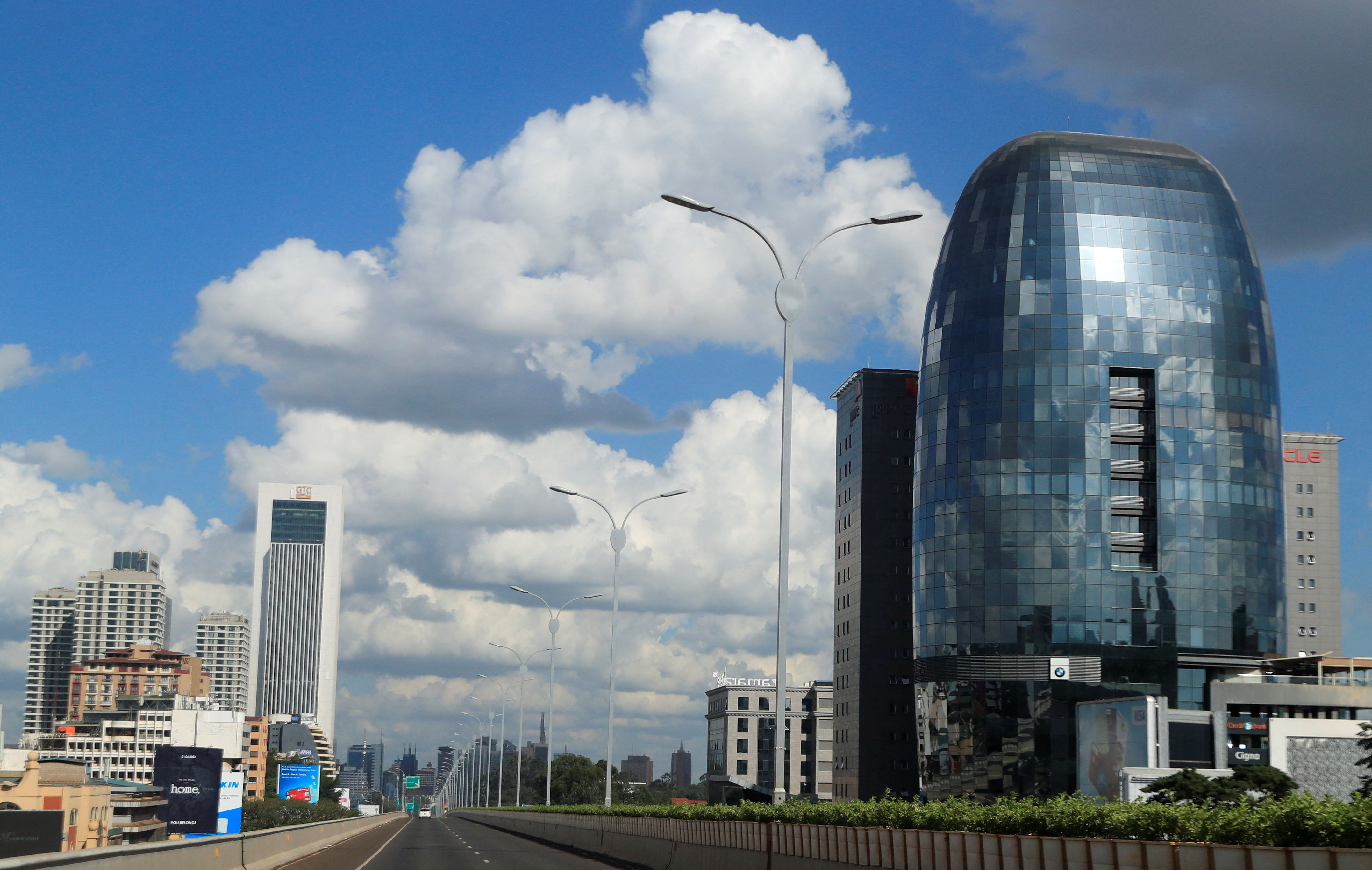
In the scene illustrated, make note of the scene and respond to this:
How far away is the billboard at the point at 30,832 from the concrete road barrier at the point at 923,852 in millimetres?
40630

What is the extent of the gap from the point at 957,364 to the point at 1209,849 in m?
120

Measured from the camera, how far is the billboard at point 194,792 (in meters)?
86.1

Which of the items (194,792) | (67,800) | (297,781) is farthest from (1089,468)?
(67,800)

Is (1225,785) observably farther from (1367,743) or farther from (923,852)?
(923,852)

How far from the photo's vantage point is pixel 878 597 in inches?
7269

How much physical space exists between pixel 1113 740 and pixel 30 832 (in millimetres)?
82331

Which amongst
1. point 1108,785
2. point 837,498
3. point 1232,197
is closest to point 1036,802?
point 1108,785

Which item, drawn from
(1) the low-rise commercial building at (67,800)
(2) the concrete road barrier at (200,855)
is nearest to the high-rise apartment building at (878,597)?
(1) the low-rise commercial building at (67,800)

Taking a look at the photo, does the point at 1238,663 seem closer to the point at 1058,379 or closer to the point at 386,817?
the point at 1058,379

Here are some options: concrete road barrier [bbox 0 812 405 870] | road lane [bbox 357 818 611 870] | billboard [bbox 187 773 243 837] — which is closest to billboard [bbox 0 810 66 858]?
billboard [bbox 187 773 243 837]

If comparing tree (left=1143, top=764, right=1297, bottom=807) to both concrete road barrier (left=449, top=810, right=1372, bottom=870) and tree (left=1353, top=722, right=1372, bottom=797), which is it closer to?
tree (left=1353, top=722, right=1372, bottom=797)

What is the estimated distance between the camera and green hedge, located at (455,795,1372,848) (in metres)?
12.6

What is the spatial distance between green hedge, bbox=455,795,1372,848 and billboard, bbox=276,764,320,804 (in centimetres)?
13267

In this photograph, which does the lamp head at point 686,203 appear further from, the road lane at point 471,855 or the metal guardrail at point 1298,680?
the metal guardrail at point 1298,680
